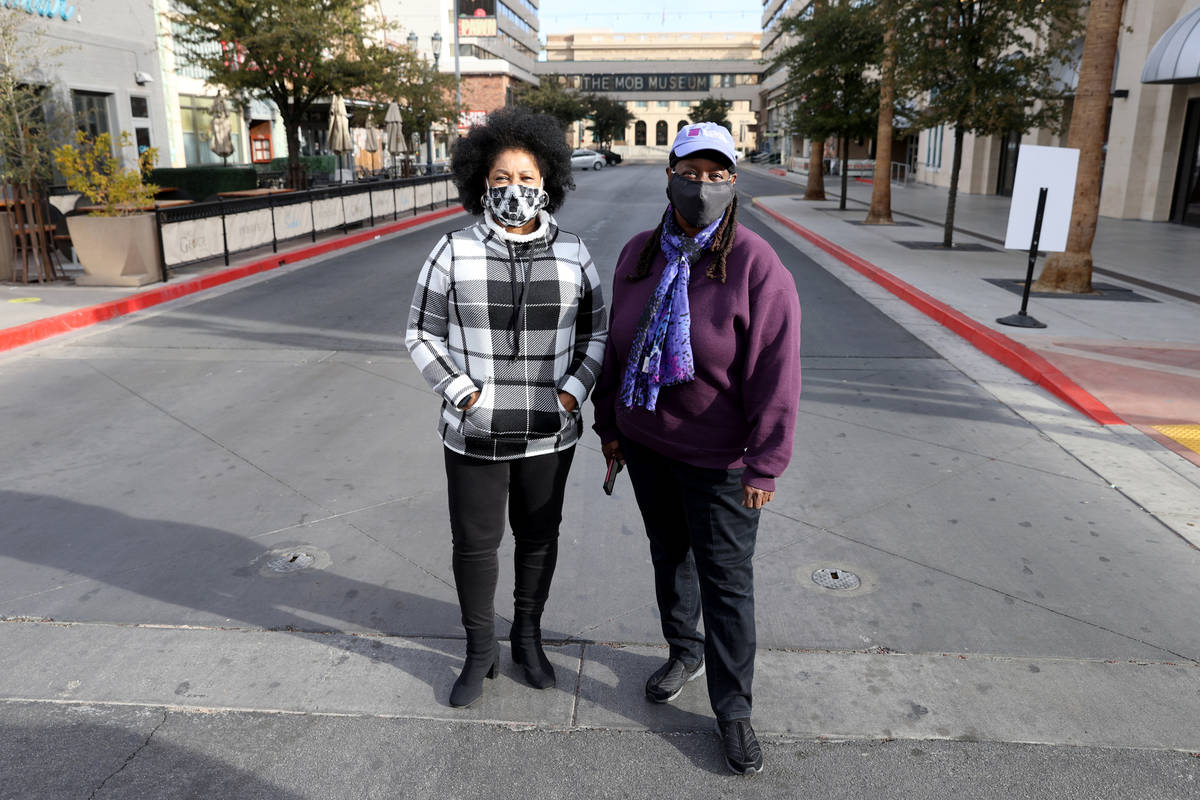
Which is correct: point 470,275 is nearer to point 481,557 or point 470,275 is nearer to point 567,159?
point 567,159

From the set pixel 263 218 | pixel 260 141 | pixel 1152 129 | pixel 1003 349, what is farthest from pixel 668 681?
pixel 260 141

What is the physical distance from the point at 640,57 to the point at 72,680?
14296 centimetres

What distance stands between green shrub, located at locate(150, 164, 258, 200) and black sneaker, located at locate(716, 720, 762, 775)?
2589 cm

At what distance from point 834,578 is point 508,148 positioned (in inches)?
96.3

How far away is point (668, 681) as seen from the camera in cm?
322

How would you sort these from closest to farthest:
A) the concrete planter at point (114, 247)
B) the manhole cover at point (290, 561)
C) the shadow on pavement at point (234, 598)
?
1. the shadow on pavement at point (234, 598)
2. the manhole cover at point (290, 561)
3. the concrete planter at point (114, 247)

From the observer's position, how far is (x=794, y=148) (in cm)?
8438

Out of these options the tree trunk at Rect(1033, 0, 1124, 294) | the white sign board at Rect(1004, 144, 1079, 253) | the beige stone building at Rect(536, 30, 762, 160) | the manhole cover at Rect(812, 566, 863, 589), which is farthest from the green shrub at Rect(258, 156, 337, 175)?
the beige stone building at Rect(536, 30, 762, 160)

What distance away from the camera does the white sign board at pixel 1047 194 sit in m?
9.28

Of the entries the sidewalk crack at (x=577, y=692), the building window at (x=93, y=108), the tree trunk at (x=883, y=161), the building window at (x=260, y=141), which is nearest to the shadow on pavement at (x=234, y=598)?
the sidewalk crack at (x=577, y=692)

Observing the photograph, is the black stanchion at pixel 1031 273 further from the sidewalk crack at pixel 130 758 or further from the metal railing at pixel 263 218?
the metal railing at pixel 263 218

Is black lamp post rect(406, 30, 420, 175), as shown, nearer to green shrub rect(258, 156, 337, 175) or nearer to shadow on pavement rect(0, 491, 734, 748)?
green shrub rect(258, 156, 337, 175)

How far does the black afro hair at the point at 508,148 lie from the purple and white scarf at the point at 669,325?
0.44 m

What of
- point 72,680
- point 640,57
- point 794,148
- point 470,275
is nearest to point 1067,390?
point 470,275
